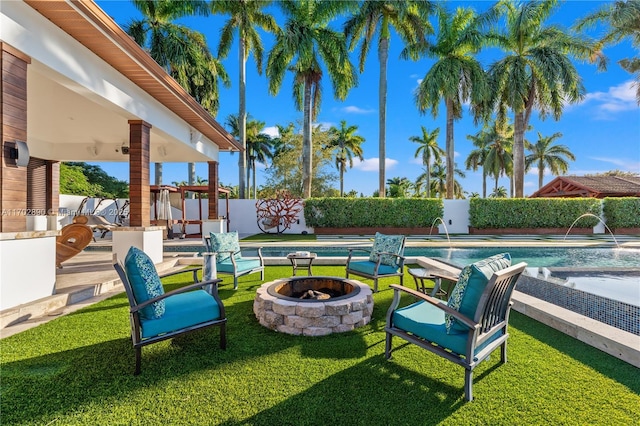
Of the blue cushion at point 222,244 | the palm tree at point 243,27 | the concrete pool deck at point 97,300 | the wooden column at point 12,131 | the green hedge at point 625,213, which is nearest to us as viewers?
the concrete pool deck at point 97,300

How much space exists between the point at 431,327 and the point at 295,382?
1.13 m

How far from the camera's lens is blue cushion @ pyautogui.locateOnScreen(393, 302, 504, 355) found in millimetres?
2234

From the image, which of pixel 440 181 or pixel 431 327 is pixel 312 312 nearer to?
pixel 431 327

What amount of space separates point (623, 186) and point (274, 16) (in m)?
26.1

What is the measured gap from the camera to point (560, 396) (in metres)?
2.15

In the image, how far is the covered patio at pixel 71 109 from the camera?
330 centimetres

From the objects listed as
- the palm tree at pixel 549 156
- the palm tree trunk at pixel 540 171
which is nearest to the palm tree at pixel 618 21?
the palm tree at pixel 549 156

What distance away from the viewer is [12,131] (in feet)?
11.0

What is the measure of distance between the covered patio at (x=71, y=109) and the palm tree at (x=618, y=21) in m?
20.3

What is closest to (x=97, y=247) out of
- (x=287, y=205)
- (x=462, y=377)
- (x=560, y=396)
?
(x=287, y=205)

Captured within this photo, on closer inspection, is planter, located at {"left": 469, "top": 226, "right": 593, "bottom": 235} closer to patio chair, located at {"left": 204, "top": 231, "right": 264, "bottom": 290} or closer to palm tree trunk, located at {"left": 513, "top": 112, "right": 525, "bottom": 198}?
palm tree trunk, located at {"left": 513, "top": 112, "right": 525, "bottom": 198}

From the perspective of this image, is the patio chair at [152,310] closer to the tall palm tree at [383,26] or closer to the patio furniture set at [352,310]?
the patio furniture set at [352,310]

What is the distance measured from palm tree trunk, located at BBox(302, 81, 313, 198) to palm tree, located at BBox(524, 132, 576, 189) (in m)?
29.2

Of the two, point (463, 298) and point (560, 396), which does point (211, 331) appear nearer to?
point (463, 298)
